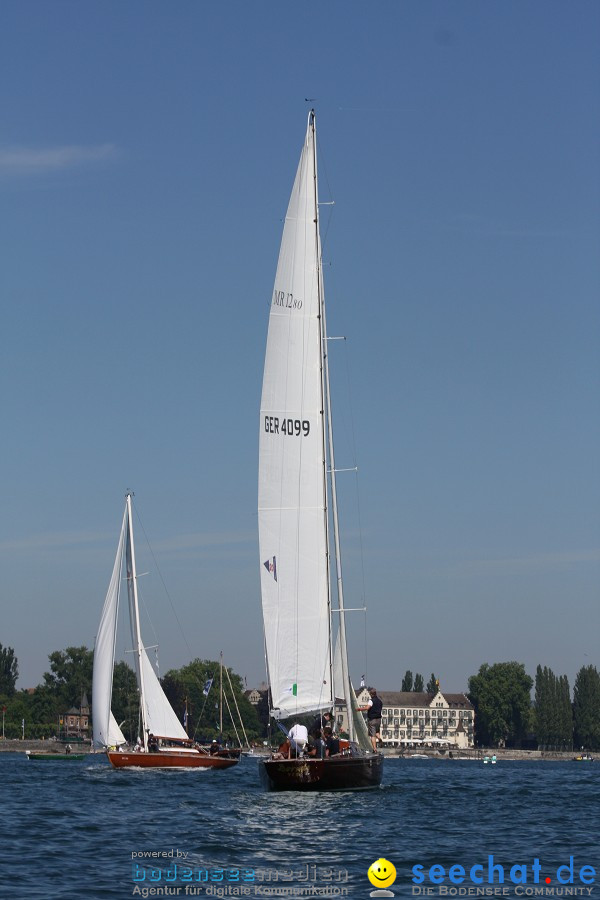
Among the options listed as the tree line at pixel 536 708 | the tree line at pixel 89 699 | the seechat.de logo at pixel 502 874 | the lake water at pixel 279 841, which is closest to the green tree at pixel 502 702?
the tree line at pixel 536 708

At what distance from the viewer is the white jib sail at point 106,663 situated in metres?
60.2

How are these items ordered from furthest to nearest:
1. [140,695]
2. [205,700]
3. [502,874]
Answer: [205,700]
[140,695]
[502,874]

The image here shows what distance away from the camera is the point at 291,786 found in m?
31.3

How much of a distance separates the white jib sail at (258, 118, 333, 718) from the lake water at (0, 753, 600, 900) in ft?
12.0

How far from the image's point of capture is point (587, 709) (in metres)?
184

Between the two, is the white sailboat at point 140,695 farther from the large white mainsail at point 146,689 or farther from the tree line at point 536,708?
the tree line at point 536,708

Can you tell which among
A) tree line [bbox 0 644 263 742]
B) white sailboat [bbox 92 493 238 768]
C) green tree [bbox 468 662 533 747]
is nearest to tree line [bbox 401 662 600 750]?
green tree [bbox 468 662 533 747]

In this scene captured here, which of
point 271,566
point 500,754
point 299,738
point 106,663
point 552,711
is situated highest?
point 271,566

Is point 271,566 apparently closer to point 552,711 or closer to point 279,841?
point 279,841

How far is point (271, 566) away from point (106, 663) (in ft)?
95.3

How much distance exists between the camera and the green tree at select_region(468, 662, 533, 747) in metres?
194

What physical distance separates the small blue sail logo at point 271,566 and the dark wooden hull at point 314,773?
5.48 m

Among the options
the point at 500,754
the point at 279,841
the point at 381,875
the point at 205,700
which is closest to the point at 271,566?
the point at 279,841

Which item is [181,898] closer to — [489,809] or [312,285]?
[489,809]
